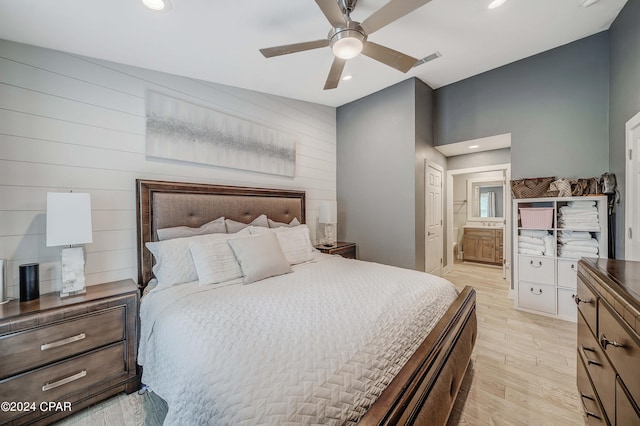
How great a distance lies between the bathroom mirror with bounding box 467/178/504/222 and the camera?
5953mm

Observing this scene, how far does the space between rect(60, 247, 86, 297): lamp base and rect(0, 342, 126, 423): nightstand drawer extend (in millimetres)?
480

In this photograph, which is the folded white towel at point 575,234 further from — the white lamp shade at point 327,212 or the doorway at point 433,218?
the white lamp shade at point 327,212

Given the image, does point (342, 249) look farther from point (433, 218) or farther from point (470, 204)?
point (470, 204)

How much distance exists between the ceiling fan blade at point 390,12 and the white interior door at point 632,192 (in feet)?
7.00

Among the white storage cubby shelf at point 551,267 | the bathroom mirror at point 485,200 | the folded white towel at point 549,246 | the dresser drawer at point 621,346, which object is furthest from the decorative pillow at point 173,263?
the bathroom mirror at point 485,200

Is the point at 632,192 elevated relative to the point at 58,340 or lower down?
elevated

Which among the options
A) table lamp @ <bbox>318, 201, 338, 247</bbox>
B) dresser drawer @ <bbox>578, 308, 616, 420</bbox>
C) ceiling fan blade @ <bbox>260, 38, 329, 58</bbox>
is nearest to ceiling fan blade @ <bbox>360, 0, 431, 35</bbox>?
ceiling fan blade @ <bbox>260, 38, 329, 58</bbox>

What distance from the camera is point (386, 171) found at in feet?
12.5

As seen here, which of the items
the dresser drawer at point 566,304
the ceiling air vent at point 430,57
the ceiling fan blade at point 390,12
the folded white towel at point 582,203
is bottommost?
the dresser drawer at point 566,304

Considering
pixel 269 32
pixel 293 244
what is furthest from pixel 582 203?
pixel 269 32

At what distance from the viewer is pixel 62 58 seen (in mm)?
2045

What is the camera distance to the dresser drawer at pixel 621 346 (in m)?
0.84

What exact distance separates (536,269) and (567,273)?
28 centimetres

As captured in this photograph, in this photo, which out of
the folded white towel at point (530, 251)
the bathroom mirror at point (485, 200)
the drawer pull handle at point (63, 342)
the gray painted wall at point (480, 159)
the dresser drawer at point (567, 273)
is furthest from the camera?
the bathroom mirror at point (485, 200)
